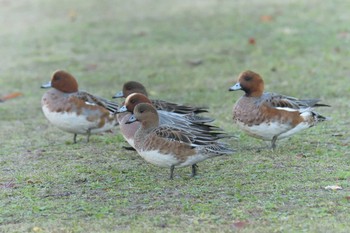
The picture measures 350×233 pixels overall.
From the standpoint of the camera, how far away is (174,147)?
20.2ft

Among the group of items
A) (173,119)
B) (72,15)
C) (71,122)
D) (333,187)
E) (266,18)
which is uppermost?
(173,119)

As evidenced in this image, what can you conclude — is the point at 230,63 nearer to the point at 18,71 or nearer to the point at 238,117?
the point at 18,71

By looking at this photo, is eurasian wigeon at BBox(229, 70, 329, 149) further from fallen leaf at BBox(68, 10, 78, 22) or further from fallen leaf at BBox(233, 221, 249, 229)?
fallen leaf at BBox(68, 10, 78, 22)

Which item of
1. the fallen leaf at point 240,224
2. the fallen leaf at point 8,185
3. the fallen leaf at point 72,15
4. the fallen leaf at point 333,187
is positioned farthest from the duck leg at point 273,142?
the fallen leaf at point 72,15

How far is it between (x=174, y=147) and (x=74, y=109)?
207cm

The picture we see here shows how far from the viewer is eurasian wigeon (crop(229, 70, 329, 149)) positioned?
7191 millimetres

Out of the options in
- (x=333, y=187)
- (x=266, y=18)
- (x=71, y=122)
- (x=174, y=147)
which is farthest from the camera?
(x=266, y=18)

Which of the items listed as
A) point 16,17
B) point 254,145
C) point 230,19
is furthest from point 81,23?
point 254,145

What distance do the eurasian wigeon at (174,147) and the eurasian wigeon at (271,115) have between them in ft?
3.13

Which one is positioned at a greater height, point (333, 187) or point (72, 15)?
point (333, 187)

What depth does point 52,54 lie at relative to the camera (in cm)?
1309

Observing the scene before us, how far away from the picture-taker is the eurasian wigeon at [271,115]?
719 centimetres

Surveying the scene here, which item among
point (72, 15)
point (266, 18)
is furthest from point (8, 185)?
point (72, 15)

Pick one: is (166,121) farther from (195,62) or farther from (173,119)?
(195,62)
